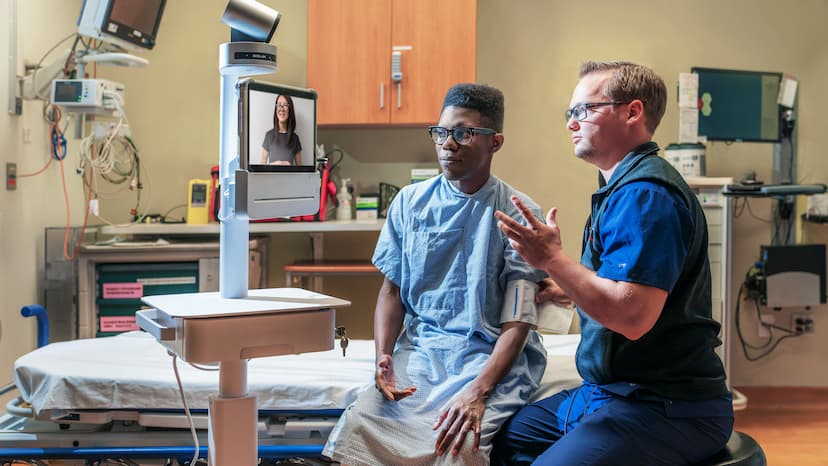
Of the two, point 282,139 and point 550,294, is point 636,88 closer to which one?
point 550,294

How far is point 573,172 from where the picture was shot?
181 inches

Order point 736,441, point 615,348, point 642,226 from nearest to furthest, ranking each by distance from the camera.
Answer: point 642,226 → point 615,348 → point 736,441

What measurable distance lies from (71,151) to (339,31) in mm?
1571

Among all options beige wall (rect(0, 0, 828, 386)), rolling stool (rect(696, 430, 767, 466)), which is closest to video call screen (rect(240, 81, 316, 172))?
rolling stool (rect(696, 430, 767, 466))

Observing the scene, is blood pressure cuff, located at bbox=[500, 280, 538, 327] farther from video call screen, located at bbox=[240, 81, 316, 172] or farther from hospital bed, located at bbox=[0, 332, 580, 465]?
video call screen, located at bbox=[240, 81, 316, 172]

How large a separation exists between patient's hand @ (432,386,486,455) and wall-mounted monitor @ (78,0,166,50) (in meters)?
2.50

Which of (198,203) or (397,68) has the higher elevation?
(397,68)

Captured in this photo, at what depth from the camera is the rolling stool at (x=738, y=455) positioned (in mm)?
1668

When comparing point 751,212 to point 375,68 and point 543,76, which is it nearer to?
point 543,76

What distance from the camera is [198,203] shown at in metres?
4.21

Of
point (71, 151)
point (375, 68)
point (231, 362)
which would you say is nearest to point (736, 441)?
point (231, 362)

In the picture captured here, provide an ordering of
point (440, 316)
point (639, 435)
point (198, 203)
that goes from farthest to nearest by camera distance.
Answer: point (198, 203), point (440, 316), point (639, 435)

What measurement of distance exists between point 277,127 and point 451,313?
811 millimetres

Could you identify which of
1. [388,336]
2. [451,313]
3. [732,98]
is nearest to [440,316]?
[451,313]
